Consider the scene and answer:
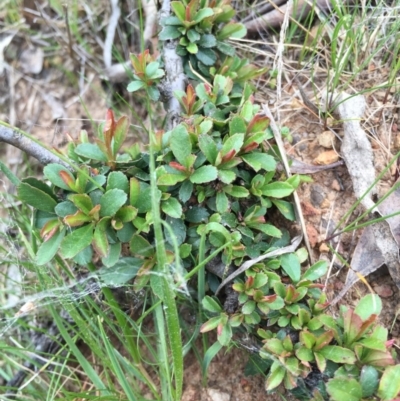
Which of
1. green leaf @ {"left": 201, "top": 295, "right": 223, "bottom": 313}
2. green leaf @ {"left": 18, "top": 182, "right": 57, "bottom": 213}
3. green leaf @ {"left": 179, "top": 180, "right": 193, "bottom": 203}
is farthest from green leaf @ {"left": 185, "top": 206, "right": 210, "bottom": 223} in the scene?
green leaf @ {"left": 18, "top": 182, "right": 57, "bottom": 213}

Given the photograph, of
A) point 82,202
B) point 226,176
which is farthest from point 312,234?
Result: point 82,202

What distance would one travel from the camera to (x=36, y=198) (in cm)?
155

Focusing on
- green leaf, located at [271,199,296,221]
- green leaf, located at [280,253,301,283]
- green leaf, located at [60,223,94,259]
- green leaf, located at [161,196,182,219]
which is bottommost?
green leaf, located at [280,253,301,283]

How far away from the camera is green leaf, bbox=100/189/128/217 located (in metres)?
1.50

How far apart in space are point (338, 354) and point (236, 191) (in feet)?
2.18

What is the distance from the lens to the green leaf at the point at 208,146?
1.57 metres

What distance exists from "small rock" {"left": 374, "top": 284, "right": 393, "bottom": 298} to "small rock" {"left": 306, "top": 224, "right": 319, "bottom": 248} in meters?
0.29

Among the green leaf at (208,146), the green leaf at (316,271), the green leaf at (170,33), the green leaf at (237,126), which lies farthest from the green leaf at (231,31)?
the green leaf at (316,271)

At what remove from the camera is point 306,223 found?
5.74ft

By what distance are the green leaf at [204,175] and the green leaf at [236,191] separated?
108 mm

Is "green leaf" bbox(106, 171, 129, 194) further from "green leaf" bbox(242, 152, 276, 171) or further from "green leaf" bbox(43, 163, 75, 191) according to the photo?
"green leaf" bbox(242, 152, 276, 171)

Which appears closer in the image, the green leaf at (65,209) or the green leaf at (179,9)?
the green leaf at (65,209)

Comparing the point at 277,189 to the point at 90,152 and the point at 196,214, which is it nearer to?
the point at 196,214

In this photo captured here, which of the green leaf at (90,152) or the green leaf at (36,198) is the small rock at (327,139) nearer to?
the green leaf at (90,152)
